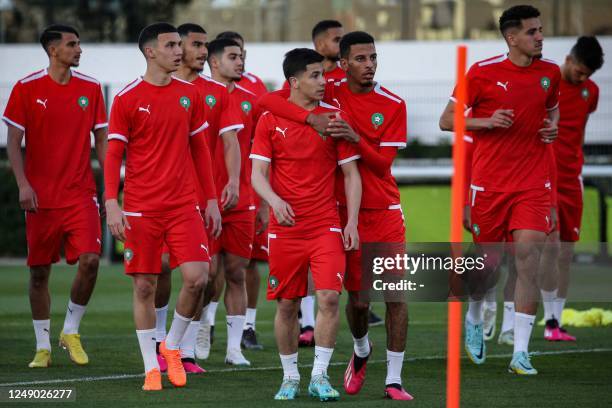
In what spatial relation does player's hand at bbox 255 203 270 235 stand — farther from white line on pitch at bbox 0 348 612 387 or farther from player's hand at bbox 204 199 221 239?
player's hand at bbox 204 199 221 239

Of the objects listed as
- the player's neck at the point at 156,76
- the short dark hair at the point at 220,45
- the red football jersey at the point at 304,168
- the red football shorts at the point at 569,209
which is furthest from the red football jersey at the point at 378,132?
the red football shorts at the point at 569,209

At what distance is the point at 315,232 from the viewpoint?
8.38m

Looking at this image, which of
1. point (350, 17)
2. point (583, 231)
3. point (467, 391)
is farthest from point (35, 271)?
point (350, 17)

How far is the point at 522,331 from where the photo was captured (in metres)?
9.79

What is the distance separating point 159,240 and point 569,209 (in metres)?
4.81

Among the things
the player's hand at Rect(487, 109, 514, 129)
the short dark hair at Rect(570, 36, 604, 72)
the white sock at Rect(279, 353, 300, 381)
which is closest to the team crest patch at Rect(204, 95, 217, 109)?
the player's hand at Rect(487, 109, 514, 129)

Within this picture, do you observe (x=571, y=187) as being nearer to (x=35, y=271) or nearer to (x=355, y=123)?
(x=355, y=123)

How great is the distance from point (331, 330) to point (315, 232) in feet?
2.04

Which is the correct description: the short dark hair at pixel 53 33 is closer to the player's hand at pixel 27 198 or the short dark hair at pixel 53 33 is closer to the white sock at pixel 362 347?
the player's hand at pixel 27 198

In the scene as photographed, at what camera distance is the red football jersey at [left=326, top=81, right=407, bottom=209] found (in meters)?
8.70

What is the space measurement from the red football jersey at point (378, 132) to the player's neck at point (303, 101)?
1.00 feet

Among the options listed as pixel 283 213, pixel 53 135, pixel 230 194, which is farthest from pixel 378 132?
pixel 53 135

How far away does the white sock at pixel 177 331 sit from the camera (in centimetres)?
923

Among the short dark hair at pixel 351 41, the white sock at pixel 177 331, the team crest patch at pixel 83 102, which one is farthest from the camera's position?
the team crest patch at pixel 83 102
